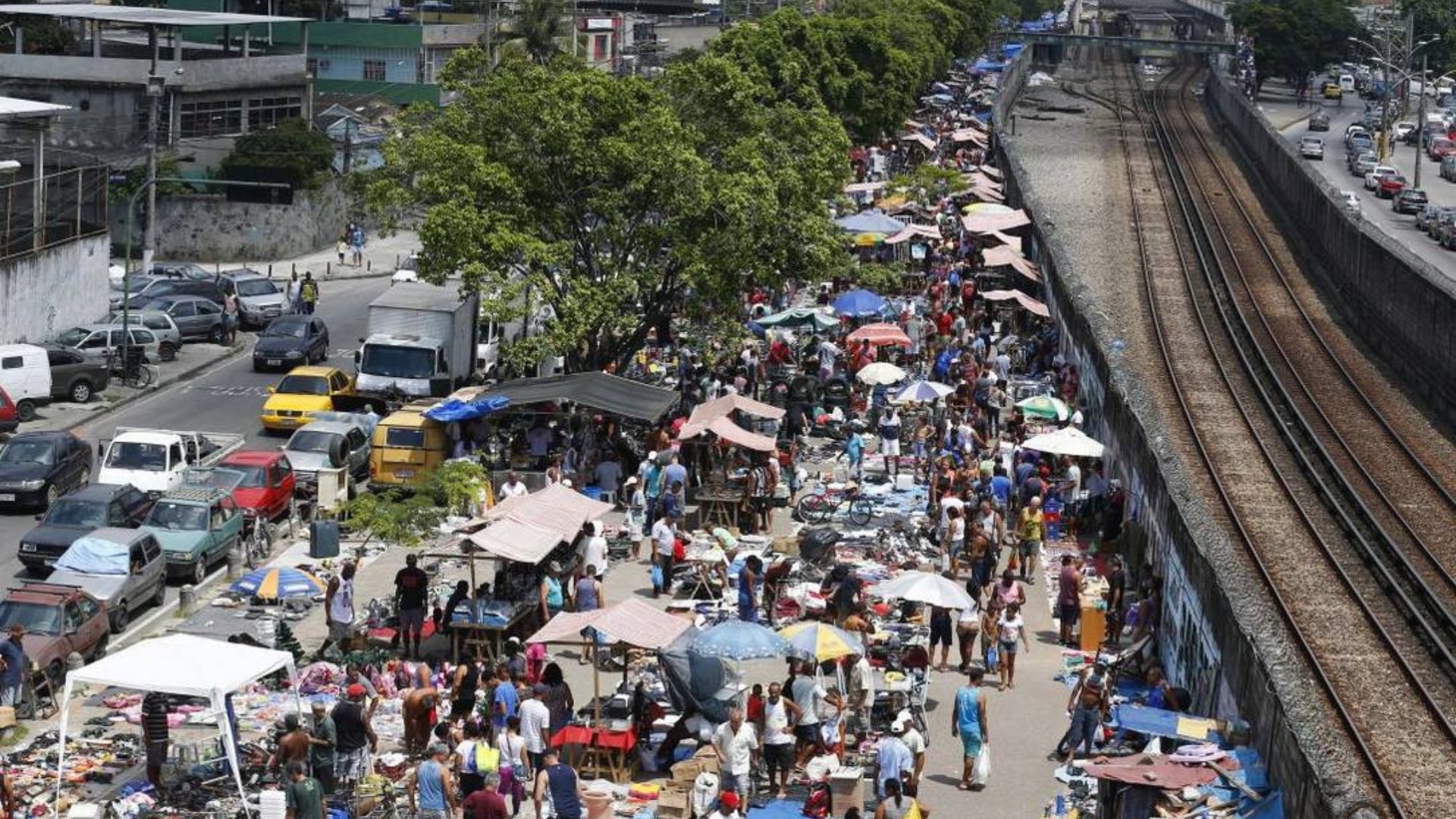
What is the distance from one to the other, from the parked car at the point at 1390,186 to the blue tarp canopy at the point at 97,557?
7901cm

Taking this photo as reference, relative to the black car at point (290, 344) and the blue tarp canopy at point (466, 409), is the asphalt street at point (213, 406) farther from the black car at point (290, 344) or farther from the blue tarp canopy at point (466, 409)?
the blue tarp canopy at point (466, 409)

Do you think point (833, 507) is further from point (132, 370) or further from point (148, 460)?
point (132, 370)

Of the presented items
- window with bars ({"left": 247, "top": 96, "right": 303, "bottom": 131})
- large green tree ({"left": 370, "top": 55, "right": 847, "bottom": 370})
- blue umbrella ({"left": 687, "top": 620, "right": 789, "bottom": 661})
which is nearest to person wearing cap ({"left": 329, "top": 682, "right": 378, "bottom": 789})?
blue umbrella ({"left": 687, "top": 620, "right": 789, "bottom": 661})

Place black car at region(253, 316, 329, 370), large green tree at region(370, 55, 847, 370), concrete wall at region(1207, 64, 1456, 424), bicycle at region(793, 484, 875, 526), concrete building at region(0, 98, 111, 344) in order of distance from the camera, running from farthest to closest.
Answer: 1. concrete building at region(0, 98, 111, 344)
2. black car at region(253, 316, 329, 370)
3. concrete wall at region(1207, 64, 1456, 424)
4. large green tree at region(370, 55, 847, 370)
5. bicycle at region(793, 484, 875, 526)

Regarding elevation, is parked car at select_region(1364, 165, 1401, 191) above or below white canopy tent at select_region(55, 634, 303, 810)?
above

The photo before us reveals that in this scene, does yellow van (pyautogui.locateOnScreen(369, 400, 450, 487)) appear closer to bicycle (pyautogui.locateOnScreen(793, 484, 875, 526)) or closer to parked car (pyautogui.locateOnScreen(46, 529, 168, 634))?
bicycle (pyautogui.locateOnScreen(793, 484, 875, 526))

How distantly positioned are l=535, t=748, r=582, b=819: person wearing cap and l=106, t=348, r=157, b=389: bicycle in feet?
93.5

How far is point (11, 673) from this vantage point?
2527 centimetres

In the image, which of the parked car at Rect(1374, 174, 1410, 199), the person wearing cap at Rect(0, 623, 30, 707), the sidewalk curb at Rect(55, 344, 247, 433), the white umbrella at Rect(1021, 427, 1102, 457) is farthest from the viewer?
the parked car at Rect(1374, 174, 1410, 199)

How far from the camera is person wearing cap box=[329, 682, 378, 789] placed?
22.9 metres

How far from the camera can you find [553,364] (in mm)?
45906

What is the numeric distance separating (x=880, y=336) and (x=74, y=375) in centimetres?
1616

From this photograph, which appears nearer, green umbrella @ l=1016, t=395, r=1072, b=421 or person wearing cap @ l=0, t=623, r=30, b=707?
person wearing cap @ l=0, t=623, r=30, b=707

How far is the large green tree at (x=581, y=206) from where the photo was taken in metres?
41.5
